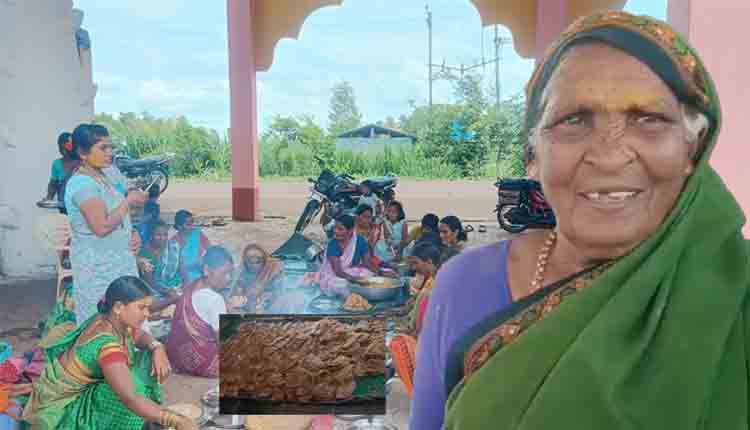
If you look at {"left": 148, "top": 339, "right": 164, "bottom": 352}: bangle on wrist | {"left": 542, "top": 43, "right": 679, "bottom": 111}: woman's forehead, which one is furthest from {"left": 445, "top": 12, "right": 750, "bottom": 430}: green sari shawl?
{"left": 148, "top": 339, "right": 164, "bottom": 352}: bangle on wrist

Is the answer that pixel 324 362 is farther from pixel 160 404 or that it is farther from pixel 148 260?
pixel 148 260

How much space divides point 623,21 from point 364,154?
269 cm

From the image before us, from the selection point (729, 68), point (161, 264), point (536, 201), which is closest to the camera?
point (729, 68)

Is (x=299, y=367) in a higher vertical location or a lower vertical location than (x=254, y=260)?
lower

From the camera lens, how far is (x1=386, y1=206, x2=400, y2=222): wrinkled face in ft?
11.4

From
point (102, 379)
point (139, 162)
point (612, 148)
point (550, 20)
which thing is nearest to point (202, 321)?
point (102, 379)

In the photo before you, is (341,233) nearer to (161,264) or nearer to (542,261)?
(161,264)

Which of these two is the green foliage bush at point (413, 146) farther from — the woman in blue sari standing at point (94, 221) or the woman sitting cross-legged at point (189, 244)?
the woman in blue sari standing at point (94, 221)

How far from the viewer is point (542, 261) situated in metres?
0.83

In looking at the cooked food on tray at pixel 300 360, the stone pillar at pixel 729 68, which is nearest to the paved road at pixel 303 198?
the cooked food on tray at pixel 300 360

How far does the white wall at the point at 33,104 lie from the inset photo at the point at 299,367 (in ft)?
3.32

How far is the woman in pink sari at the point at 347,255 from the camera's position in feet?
11.4

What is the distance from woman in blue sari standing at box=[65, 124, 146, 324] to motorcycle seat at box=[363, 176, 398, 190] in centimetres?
118

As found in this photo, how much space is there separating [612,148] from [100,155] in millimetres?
2631
